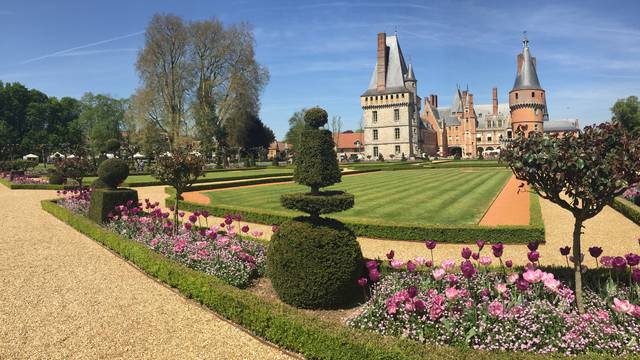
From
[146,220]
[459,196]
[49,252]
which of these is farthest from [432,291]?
[459,196]

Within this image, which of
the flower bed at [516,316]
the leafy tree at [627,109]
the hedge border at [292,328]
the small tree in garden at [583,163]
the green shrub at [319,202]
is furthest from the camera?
the leafy tree at [627,109]

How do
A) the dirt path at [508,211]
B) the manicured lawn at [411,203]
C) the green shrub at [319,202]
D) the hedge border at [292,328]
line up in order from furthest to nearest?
1. the manicured lawn at [411,203]
2. the dirt path at [508,211]
3. the green shrub at [319,202]
4. the hedge border at [292,328]

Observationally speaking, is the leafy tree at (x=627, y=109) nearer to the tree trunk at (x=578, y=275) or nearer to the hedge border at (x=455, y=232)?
the hedge border at (x=455, y=232)

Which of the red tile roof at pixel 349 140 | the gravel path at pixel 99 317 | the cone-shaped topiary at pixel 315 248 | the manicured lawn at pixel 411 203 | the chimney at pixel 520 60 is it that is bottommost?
the gravel path at pixel 99 317

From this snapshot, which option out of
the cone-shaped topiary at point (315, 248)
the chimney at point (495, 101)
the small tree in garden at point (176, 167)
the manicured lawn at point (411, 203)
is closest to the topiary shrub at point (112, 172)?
the small tree in garden at point (176, 167)

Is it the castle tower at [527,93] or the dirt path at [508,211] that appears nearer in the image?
the dirt path at [508,211]

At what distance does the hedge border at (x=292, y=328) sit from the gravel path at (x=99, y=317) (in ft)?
0.64

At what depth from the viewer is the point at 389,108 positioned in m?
69.9

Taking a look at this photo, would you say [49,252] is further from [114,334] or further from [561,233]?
[561,233]

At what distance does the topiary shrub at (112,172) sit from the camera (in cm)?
1459

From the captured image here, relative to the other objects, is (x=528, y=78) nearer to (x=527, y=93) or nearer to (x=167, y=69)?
(x=527, y=93)

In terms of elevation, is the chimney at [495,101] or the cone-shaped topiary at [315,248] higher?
the chimney at [495,101]

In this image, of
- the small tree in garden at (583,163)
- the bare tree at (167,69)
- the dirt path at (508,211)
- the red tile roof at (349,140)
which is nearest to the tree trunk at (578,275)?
the small tree in garden at (583,163)

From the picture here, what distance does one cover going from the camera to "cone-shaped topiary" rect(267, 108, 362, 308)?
20.9 feet
